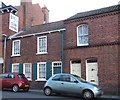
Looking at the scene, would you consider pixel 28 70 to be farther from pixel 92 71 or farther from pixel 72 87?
pixel 72 87

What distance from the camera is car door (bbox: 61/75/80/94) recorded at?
17094mm

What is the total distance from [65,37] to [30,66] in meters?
5.73

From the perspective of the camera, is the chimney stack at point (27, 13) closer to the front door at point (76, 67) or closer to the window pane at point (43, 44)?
the window pane at point (43, 44)

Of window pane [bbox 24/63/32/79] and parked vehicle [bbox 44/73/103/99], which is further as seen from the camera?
window pane [bbox 24/63/32/79]

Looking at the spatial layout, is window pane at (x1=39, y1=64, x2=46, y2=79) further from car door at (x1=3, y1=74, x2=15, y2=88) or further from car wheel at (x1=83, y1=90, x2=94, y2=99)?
car wheel at (x1=83, y1=90, x2=94, y2=99)

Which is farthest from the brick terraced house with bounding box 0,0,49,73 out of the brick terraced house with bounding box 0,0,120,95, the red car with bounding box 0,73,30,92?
the red car with bounding box 0,73,30,92

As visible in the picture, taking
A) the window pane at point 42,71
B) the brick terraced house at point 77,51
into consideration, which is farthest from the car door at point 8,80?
the window pane at point 42,71

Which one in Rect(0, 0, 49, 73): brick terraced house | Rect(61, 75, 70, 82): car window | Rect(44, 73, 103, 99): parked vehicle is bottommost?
Rect(44, 73, 103, 99): parked vehicle

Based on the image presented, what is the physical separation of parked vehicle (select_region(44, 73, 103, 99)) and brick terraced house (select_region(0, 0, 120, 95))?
3507 mm

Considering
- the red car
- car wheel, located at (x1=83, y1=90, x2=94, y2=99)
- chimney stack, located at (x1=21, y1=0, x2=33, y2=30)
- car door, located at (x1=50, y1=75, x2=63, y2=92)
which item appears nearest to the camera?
car wheel, located at (x1=83, y1=90, x2=94, y2=99)

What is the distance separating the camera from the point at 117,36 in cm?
2008

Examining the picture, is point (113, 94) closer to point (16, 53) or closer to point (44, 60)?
point (44, 60)

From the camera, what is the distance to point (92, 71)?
838 inches

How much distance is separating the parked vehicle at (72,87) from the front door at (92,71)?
3590 mm
